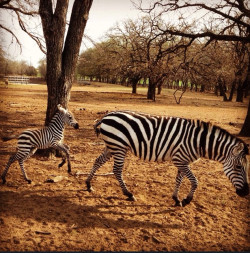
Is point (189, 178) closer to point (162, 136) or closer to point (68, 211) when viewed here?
point (162, 136)

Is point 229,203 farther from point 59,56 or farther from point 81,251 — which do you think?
point 59,56

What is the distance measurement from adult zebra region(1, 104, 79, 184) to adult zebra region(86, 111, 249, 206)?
1556 mm

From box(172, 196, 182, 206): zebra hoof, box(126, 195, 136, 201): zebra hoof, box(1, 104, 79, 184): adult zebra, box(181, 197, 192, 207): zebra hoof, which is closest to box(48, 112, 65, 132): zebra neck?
box(1, 104, 79, 184): adult zebra

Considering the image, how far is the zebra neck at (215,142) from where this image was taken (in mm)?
4172

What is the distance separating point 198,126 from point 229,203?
6.07 feet

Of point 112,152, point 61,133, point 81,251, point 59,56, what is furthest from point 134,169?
point 59,56

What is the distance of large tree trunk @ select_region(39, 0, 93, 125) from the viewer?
5828 mm

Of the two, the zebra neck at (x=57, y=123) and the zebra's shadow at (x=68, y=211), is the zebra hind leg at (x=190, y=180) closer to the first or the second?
the zebra's shadow at (x=68, y=211)

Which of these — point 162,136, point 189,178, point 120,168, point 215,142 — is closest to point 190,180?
point 189,178

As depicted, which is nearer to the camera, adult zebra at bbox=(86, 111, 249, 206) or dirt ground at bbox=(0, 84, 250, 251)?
dirt ground at bbox=(0, 84, 250, 251)

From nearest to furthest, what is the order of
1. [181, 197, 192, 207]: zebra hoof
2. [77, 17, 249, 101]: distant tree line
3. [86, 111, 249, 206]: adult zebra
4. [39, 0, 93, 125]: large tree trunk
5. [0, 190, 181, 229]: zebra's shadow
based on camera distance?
[0, 190, 181, 229]: zebra's shadow
[86, 111, 249, 206]: adult zebra
[181, 197, 192, 207]: zebra hoof
[39, 0, 93, 125]: large tree trunk
[77, 17, 249, 101]: distant tree line

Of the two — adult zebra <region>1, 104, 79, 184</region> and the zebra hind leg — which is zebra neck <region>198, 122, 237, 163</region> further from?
adult zebra <region>1, 104, 79, 184</region>

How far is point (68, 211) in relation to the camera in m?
3.94

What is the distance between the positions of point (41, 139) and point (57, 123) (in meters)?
0.65
